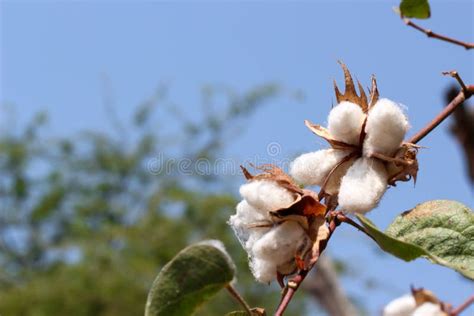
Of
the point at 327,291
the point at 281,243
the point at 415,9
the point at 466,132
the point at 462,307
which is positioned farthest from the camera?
the point at 327,291

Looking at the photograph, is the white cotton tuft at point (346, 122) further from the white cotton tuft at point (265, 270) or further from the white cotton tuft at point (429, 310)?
the white cotton tuft at point (429, 310)

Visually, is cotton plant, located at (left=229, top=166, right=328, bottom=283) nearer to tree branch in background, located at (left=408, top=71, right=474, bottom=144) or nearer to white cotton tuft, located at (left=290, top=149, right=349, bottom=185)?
white cotton tuft, located at (left=290, top=149, right=349, bottom=185)

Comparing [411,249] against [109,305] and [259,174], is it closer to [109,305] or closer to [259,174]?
[259,174]

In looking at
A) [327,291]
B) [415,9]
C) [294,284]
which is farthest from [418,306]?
[327,291]

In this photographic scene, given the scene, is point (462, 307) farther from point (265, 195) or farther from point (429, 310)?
point (265, 195)

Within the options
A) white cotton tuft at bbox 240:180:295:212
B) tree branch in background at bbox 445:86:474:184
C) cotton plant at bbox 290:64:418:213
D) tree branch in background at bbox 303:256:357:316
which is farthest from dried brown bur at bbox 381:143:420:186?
tree branch in background at bbox 303:256:357:316
